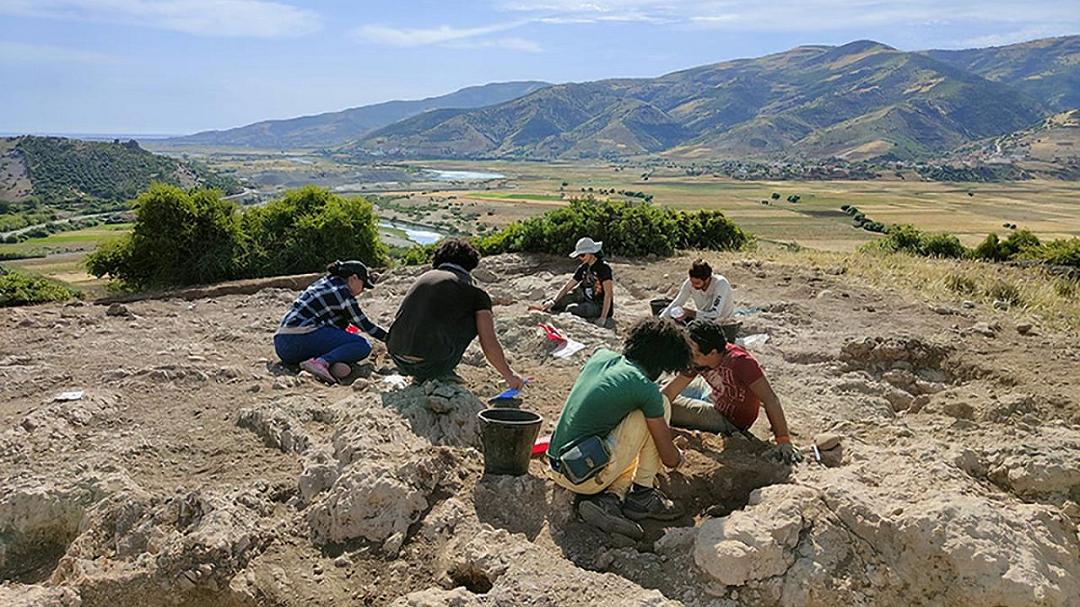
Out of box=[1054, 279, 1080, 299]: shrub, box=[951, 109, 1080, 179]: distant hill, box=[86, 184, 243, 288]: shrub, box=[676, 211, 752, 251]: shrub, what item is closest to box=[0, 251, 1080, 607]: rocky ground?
box=[1054, 279, 1080, 299]: shrub

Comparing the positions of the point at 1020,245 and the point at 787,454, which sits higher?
the point at 787,454

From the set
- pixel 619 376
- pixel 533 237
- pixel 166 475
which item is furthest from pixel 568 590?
pixel 533 237

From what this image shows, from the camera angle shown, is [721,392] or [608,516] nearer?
[608,516]

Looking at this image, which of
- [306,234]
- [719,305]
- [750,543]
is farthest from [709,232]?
[750,543]

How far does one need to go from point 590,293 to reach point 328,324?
3980 millimetres

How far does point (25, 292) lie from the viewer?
12.4 metres

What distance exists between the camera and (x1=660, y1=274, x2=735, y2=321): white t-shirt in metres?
8.02

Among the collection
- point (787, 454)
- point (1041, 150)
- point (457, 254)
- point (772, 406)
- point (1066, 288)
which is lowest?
point (1066, 288)

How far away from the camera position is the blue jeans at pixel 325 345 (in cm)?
742

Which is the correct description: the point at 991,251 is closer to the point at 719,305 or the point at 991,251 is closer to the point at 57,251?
the point at 719,305

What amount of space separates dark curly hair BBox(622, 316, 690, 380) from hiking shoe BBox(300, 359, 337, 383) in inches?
135

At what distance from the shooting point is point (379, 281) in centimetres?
1389

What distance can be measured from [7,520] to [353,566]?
2.45m

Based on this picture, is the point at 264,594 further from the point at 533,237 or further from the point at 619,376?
the point at 533,237
